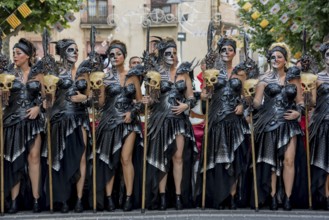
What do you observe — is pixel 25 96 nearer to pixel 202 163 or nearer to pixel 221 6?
pixel 202 163

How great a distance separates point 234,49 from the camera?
11352 mm

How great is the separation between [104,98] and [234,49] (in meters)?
1.77

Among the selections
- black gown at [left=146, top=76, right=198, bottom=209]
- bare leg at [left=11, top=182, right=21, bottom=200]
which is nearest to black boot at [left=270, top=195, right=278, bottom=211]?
black gown at [left=146, top=76, right=198, bottom=209]

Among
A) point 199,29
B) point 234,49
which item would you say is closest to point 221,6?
point 199,29

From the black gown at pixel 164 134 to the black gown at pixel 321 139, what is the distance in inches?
60.1

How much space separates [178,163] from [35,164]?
1773 mm

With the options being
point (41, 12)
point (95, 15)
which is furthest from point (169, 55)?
point (95, 15)

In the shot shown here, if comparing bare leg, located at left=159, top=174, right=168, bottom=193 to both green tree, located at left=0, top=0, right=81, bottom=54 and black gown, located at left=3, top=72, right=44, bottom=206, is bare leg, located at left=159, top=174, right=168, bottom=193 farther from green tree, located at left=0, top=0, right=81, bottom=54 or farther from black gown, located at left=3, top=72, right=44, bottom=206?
green tree, located at left=0, top=0, right=81, bottom=54

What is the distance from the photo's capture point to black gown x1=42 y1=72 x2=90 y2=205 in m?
11.0

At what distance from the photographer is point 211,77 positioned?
35.8 feet

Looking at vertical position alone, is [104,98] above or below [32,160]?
above

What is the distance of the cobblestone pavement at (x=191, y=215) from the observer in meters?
10.5

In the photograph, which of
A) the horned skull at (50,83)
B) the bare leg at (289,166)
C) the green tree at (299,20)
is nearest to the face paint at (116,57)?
the horned skull at (50,83)

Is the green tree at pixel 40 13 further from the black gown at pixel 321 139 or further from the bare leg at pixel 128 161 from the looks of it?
the black gown at pixel 321 139
